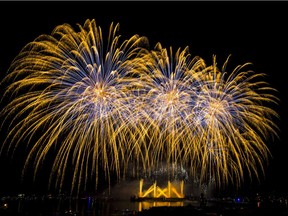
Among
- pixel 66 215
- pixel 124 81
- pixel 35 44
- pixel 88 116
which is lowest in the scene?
pixel 66 215

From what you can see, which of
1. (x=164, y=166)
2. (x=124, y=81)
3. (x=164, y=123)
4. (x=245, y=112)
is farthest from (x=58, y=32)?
(x=164, y=166)

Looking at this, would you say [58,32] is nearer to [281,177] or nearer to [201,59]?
[201,59]

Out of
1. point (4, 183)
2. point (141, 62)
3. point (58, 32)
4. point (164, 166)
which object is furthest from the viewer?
point (4, 183)

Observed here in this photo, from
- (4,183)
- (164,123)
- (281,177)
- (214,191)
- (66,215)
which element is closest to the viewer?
(164,123)

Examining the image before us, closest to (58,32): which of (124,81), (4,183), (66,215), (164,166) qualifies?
(124,81)

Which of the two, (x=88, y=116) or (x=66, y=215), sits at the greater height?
(x=88, y=116)

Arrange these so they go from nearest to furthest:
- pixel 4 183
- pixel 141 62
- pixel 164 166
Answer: pixel 141 62 → pixel 164 166 → pixel 4 183

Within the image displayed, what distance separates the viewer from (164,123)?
38.3m

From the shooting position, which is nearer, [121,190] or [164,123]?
[164,123]

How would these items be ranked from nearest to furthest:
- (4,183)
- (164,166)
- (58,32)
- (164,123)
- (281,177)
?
(58,32) < (164,123) < (164,166) < (281,177) < (4,183)

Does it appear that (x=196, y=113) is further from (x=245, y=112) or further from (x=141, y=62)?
(x=141, y=62)

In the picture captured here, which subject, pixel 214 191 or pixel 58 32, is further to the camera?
pixel 214 191

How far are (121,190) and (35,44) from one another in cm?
9091

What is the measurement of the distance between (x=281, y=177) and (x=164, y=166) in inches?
1706
